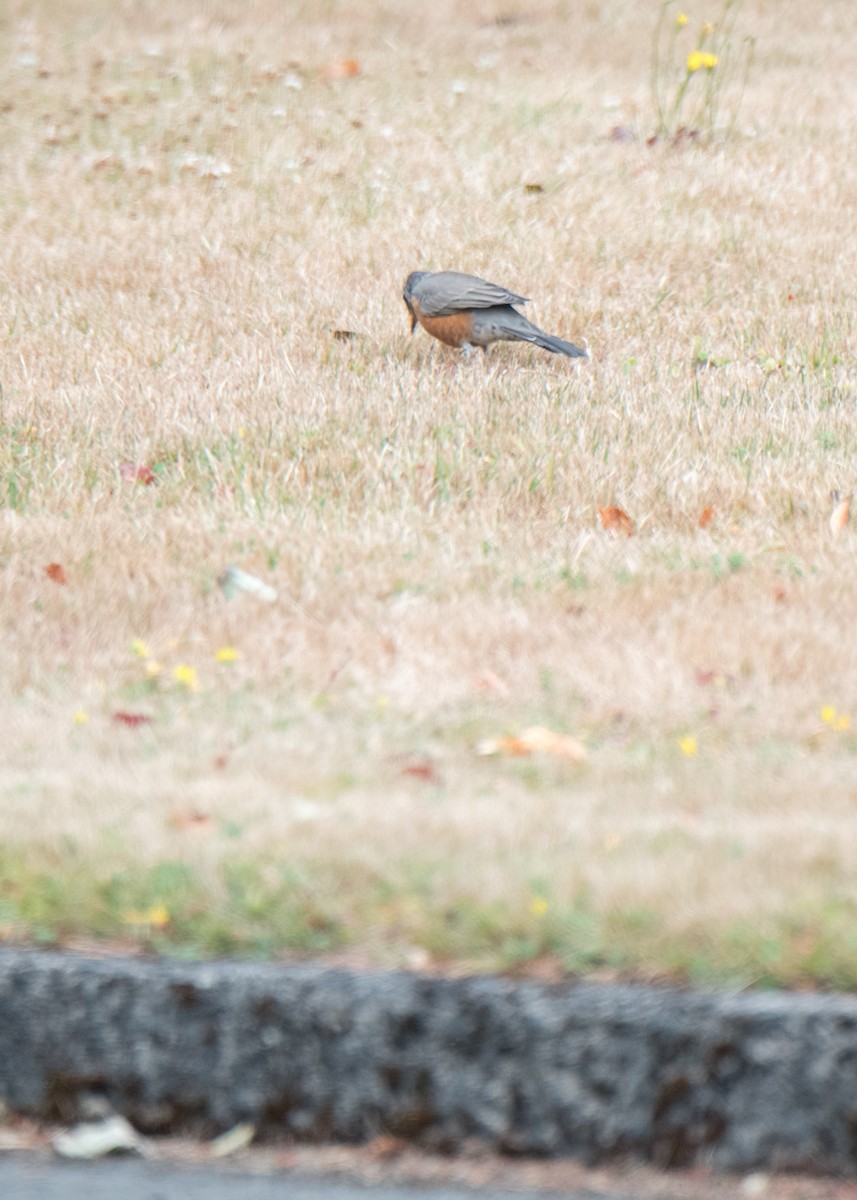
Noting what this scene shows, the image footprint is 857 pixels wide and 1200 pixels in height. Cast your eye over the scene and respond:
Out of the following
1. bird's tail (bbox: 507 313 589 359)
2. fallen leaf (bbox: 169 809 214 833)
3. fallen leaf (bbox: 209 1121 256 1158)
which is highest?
fallen leaf (bbox: 169 809 214 833)

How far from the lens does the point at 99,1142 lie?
8.82 ft

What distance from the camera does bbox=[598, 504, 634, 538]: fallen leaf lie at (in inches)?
212

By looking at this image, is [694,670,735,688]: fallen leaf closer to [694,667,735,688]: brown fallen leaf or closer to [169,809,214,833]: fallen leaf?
[694,667,735,688]: brown fallen leaf

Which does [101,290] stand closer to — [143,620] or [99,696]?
[143,620]

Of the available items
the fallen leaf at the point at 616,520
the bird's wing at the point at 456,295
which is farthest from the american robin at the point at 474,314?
the fallen leaf at the point at 616,520

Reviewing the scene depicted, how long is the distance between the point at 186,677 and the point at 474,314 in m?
3.36

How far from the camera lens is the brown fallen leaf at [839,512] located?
17.0 ft

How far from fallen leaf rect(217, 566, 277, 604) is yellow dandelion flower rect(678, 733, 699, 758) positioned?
1612 mm

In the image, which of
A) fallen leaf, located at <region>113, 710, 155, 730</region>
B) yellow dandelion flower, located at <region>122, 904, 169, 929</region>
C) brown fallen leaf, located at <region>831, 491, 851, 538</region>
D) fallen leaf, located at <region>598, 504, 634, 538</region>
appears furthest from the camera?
fallen leaf, located at <region>598, 504, 634, 538</region>

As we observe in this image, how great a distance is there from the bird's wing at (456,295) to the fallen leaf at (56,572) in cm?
264

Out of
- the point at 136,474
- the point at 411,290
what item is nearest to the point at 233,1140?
the point at 136,474

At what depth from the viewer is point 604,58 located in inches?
562

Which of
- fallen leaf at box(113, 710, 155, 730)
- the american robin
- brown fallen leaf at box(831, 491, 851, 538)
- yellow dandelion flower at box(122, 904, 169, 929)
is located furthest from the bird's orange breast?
yellow dandelion flower at box(122, 904, 169, 929)

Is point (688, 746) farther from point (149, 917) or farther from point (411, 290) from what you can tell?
point (411, 290)
